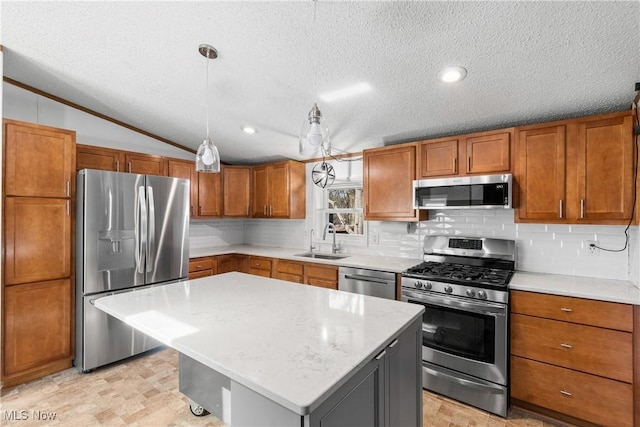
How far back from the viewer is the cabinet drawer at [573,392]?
1.92 metres

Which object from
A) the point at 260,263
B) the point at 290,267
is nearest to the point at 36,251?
the point at 260,263

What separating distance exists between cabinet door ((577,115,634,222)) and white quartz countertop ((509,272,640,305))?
491 mm

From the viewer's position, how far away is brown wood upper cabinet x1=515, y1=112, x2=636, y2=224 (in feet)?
7.09

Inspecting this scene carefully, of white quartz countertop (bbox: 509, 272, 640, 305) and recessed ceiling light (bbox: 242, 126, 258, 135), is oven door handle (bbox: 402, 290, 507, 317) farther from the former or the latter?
recessed ceiling light (bbox: 242, 126, 258, 135)

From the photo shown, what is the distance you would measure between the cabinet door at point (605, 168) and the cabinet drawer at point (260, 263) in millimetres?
3192

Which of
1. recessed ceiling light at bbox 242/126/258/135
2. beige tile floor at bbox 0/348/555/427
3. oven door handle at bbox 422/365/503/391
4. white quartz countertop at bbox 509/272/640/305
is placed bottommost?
beige tile floor at bbox 0/348/555/427

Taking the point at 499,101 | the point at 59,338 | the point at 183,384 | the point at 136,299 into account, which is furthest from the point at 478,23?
the point at 59,338

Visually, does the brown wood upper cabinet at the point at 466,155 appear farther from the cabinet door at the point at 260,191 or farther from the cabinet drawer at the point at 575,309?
the cabinet door at the point at 260,191

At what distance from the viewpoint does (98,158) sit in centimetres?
323

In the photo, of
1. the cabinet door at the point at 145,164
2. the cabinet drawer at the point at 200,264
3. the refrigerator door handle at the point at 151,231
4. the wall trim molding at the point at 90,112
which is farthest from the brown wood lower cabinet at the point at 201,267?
the wall trim molding at the point at 90,112

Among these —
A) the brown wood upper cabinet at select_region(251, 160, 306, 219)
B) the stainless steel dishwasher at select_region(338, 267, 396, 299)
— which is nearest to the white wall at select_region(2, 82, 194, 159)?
the brown wood upper cabinet at select_region(251, 160, 306, 219)

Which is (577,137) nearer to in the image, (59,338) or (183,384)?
(183,384)

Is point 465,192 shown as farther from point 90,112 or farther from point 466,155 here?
point 90,112

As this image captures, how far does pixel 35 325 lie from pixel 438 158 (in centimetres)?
391
